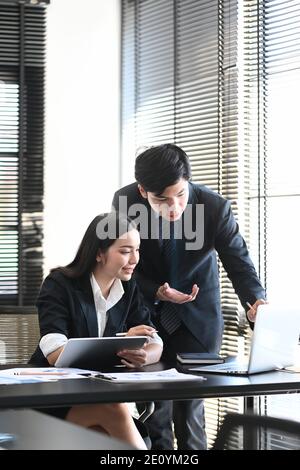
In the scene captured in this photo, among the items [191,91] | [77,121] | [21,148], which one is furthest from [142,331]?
[77,121]

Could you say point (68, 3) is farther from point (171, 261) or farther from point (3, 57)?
point (171, 261)

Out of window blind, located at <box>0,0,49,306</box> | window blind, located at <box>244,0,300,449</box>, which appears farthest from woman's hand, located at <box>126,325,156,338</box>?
window blind, located at <box>0,0,49,306</box>

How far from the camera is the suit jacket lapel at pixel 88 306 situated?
11.3 feet

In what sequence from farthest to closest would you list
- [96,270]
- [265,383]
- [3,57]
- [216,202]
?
[3,57], [216,202], [96,270], [265,383]

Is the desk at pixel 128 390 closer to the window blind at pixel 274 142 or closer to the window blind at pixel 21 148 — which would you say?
the window blind at pixel 274 142

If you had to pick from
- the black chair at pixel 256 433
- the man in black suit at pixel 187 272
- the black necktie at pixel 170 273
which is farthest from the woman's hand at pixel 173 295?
the black chair at pixel 256 433

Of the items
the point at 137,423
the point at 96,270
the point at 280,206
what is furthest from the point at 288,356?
the point at 280,206

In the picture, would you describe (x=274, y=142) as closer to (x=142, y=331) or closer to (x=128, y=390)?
(x=142, y=331)

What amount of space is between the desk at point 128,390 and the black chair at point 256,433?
52 centimetres

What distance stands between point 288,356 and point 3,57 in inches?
117

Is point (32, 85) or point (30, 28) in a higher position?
point (30, 28)

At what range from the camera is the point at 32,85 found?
5.41 m

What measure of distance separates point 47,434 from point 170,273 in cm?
204

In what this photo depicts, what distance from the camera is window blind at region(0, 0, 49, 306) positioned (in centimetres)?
537
